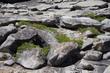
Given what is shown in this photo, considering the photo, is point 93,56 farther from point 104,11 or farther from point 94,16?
point 104,11

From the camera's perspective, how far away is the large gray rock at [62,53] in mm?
13078

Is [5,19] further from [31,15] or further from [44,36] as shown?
[44,36]

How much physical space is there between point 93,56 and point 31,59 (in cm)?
258

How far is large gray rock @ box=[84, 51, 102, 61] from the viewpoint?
43.0ft

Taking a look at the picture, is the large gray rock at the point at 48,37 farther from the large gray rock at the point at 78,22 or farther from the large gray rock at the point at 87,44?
the large gray rock at the point at 78,22

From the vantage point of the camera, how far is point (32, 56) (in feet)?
44.8

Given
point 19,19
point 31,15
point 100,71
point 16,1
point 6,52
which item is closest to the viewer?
point 100,71

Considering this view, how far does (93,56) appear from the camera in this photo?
13.1 meters

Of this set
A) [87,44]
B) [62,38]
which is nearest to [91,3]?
[62,38]

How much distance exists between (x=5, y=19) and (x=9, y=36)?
2613mm

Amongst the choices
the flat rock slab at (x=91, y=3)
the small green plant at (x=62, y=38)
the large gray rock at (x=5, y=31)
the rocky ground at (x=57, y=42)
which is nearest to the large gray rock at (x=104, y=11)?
the rocky ground at (x=57, y=42)

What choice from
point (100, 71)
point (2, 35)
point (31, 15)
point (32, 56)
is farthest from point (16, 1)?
point (100, 71)

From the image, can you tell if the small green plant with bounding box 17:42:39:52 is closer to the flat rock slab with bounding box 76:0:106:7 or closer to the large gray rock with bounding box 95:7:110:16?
the large gray rock with bounding box 95:7:110:16

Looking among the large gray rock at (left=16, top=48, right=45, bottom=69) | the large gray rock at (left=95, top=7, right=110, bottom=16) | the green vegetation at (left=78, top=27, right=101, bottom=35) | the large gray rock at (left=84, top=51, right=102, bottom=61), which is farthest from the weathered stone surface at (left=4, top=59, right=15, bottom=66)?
the large gray rock at (left=95, top=7, right=110, bottom=16)
